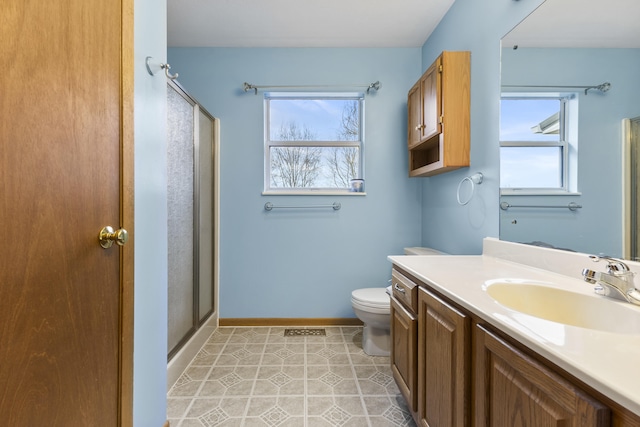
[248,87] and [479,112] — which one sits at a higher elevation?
[248,87]

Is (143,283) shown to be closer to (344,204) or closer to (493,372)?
(493,372)

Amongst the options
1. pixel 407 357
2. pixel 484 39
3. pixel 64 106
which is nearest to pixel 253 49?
pixel 484 39

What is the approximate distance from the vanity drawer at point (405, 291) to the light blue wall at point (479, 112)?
62 centimetres

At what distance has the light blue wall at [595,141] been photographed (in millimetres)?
925

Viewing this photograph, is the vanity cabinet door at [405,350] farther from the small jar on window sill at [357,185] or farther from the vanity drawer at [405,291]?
the small jar on window sill at [357,185]

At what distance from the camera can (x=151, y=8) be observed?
114cm

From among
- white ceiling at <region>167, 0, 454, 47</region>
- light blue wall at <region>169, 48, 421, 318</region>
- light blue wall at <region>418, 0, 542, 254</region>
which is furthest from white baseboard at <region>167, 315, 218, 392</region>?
white ceiling at <region>167, 0, 454, 47</region>

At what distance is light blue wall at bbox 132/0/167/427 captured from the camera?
1048 mm

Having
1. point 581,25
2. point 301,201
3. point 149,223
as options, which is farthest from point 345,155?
point 149,223

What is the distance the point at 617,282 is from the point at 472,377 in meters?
0.52

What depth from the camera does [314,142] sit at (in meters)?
2.59

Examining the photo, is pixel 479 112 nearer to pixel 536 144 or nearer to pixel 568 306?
pixel 536 144

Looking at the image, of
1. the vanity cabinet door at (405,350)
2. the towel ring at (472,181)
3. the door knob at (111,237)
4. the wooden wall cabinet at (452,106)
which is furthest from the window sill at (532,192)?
the door knob at (111,237)

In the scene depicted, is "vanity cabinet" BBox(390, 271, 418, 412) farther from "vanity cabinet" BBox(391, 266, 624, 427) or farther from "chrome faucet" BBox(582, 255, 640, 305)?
"chrome faucet" BBox(582, 255, 640, 305)
